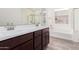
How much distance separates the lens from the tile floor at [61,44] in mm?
1566

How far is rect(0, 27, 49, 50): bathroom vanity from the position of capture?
1.41 m

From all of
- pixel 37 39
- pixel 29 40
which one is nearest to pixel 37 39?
pixel 37 39

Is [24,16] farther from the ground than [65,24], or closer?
farther from the ground

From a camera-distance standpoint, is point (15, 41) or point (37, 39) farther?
point (37, 39)

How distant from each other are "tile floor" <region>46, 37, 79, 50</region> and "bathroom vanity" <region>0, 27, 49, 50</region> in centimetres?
7

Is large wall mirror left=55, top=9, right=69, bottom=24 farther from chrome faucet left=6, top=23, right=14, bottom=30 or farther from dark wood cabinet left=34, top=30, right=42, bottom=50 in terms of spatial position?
chrome faucet left=6, top=23, right=14, bottom=30

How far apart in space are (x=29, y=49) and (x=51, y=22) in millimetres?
472

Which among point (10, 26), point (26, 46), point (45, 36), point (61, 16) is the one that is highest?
point (61, 16)

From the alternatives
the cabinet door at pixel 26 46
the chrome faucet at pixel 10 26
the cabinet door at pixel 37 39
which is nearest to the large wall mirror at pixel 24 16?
the chrome faucet at pixel 10 26

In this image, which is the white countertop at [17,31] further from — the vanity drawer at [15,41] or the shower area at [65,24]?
the shower area at [65,24]

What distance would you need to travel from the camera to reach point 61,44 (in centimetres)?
158

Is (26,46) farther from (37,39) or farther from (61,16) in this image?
(61,16)

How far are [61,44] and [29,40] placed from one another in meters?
0.44

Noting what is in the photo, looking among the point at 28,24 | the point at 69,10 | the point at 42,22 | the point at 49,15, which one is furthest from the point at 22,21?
the point at 69,10
